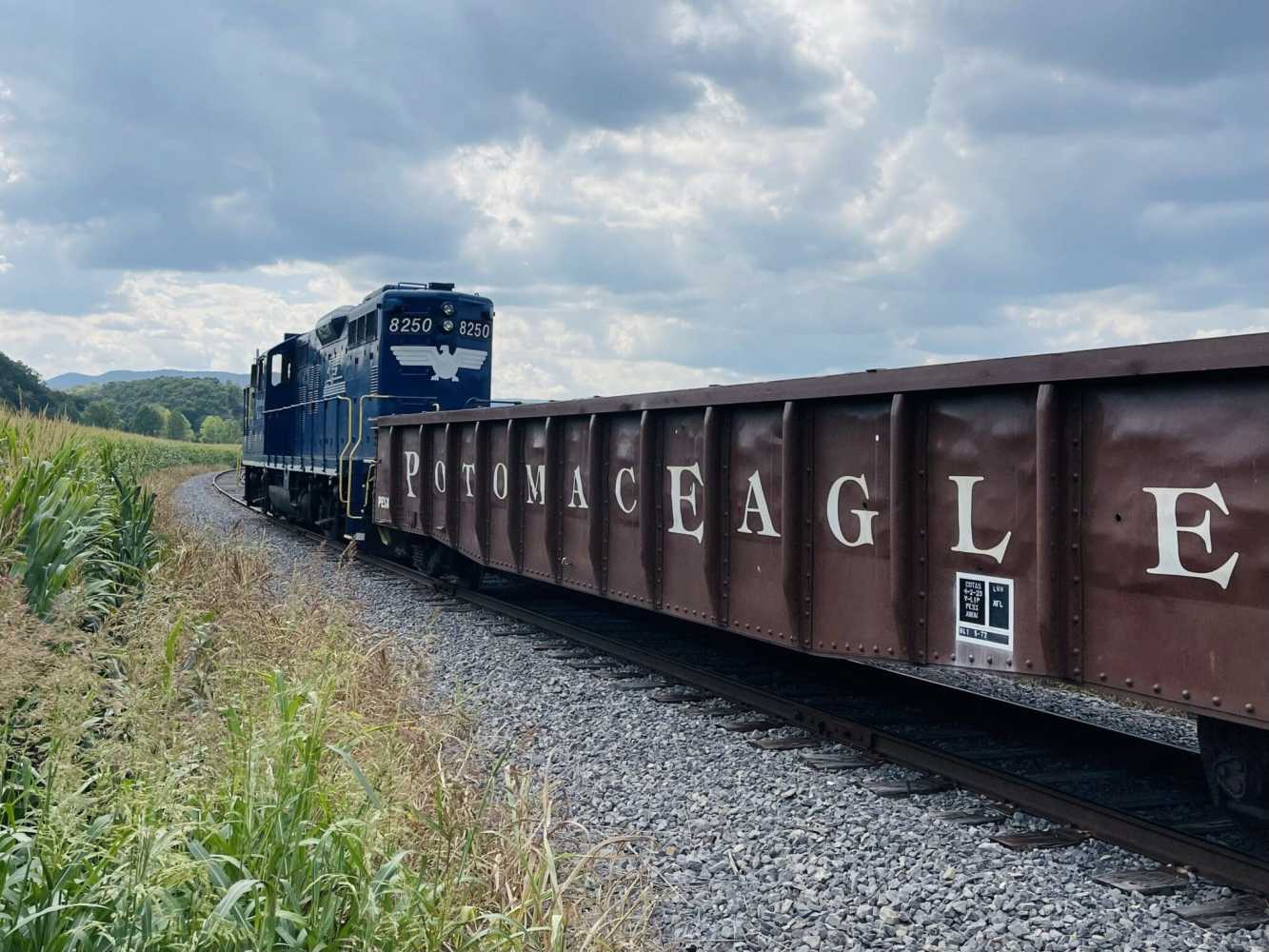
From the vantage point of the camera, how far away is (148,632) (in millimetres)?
5438

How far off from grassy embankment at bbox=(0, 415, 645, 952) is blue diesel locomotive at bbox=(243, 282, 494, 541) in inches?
394

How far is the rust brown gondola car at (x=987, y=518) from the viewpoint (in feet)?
13.3

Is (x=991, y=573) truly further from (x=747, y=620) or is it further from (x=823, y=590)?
(x=747, y=620)

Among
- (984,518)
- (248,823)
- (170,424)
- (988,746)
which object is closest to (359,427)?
(988,746)

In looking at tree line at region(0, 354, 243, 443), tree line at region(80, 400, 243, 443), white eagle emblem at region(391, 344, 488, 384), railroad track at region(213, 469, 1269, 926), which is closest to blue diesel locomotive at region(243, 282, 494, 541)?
white eagle emblem at region(391, 344, 488, 384)

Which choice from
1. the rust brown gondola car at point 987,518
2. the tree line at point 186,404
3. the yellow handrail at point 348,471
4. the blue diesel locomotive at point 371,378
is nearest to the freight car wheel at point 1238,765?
the rust brown gondola car at point 987,518

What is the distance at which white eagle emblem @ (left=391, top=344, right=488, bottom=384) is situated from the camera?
1617cm

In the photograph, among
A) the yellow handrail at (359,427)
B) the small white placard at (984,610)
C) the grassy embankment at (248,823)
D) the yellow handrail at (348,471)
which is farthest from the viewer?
the yellow handrail at (348,471)

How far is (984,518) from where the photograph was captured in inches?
199

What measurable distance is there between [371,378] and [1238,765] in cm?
1383

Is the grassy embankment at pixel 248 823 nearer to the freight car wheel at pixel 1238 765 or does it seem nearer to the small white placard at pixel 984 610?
the small white placard at pixel 984 610

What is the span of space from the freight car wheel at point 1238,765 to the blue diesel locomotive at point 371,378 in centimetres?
1175

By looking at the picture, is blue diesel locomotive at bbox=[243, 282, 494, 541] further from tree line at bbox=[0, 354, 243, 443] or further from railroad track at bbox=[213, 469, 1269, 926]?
tree line at bbox=[0, 354, 243, 443]

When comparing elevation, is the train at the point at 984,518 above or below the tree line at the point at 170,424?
below
